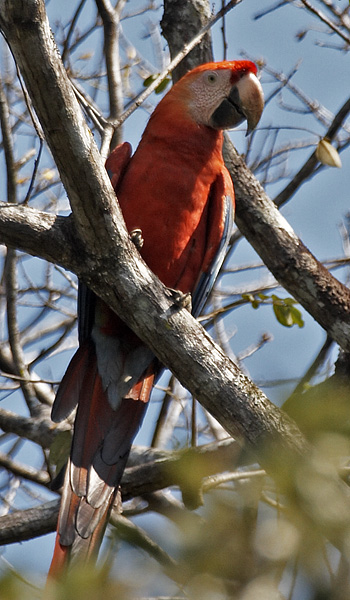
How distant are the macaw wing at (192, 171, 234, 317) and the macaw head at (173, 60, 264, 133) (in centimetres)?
32

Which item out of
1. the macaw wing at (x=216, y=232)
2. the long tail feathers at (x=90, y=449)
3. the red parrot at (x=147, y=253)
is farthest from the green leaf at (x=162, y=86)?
the long tail feathers at (x=90, y=449)

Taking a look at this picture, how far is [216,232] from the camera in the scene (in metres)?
2.78

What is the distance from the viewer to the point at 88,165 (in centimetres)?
185

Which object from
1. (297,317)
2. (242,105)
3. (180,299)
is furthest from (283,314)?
(180,299)

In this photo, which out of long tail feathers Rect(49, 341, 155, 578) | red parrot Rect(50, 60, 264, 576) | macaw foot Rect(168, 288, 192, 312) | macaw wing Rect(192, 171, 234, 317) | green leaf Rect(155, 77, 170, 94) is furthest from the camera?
green leaf Rect(155, 77, 170, 94)

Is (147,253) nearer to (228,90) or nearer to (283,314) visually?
(283,314)

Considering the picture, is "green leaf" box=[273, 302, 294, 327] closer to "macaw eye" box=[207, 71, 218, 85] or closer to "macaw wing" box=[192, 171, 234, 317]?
"macaw wing" box=[192, 171, 234, 317]

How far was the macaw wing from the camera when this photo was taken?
2758mm

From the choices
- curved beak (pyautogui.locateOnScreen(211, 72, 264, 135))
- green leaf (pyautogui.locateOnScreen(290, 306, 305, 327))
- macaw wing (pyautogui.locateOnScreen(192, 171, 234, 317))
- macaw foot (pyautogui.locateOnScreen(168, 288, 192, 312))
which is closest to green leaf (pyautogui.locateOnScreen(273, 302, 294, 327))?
green leaf (pyautogui.locateOnScreen(290, 306, 305, 327))

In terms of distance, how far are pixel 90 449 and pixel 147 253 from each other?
79cm

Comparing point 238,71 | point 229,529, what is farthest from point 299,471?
point 238,71

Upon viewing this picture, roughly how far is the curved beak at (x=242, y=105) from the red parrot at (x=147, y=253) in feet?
0.03

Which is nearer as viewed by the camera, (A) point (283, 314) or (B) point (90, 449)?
(B) point (90, 449)

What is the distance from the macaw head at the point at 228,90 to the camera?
2.92m
